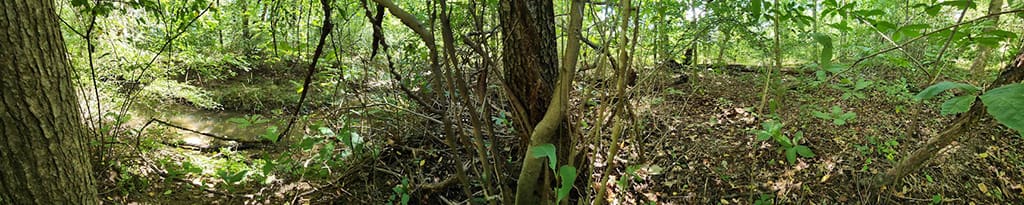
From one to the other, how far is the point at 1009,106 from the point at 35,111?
85.0 inches

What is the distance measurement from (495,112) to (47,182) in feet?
5.73

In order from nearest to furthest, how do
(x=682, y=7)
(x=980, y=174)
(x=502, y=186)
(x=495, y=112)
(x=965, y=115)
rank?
(x=502, y=186) < (x=965, y=115) < (x=980, y=174) < (x=495, y=112) < (x=682, y=7)

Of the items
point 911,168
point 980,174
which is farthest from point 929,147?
point 980,174

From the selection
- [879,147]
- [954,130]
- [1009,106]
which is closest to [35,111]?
[1009,106]

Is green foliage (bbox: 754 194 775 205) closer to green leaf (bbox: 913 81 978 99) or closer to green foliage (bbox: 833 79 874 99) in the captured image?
green foliage (bbox: 833 79 874 99)

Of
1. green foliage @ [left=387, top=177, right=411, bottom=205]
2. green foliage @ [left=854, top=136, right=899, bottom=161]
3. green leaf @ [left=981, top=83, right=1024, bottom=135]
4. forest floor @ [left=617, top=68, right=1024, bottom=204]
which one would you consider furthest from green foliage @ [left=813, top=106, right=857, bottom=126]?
green foliage @ [left=387, top=177, right=411, bottom=205]

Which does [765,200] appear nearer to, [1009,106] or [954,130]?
[954,130]

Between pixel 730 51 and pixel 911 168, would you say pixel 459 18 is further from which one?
pixel 730 51

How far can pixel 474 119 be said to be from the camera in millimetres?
1180

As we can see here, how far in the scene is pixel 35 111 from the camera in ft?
4.18

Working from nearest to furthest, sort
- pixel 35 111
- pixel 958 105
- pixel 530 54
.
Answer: pixel 958 105 < pixel 35 111 < pixel 530 54

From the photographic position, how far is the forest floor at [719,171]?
2219mm

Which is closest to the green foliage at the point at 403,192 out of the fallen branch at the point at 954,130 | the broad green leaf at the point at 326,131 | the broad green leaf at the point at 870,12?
the broad green leaf at the point at 326,131

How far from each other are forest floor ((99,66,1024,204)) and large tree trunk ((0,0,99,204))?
79cm
